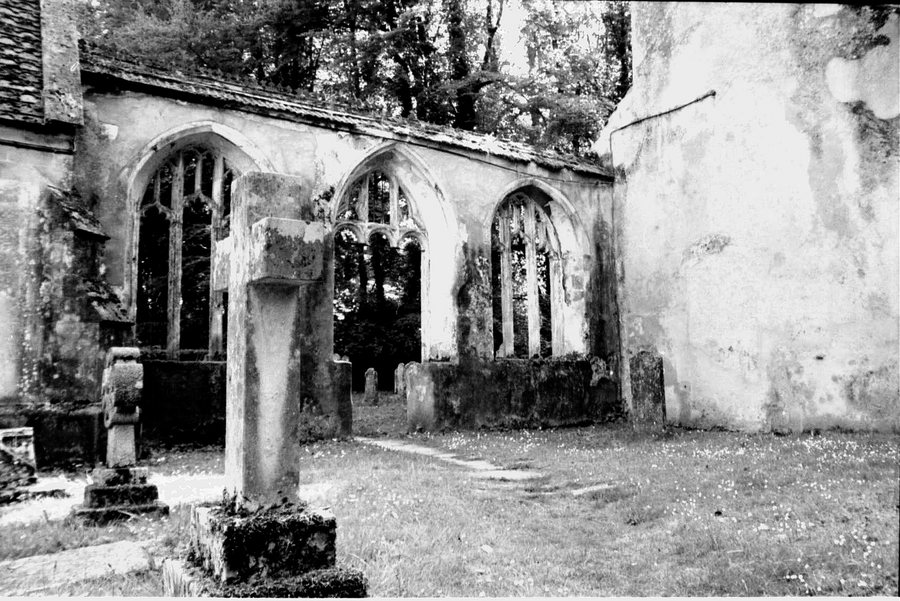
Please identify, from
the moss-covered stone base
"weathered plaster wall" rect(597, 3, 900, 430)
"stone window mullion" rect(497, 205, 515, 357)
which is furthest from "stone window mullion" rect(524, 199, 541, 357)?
the moss-covered stone base

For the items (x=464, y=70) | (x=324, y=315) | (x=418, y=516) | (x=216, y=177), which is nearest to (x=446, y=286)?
(x=324, y=315)

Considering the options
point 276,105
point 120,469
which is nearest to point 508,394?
point 276,105

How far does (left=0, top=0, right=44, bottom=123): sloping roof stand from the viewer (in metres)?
8.20

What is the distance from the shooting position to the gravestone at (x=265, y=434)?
306 cm

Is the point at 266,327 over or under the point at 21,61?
under

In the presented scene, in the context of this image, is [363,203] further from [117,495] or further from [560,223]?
[117,495]

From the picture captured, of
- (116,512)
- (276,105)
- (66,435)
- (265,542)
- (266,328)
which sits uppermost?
(276,105)

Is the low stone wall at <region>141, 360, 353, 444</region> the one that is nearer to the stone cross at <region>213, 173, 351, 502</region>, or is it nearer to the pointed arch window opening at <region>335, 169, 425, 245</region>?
the pointed arch window opening at <region>335, 169, 425, 245</region>

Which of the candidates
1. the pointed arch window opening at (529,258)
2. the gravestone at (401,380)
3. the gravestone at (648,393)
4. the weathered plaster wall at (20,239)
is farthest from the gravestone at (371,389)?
the weathered plaster wall at (20,239)

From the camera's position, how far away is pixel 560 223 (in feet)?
43.8

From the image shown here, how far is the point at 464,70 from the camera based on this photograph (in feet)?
73.7

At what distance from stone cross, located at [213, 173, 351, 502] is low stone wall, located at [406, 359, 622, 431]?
7.52 meters

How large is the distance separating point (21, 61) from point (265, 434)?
27.3ft

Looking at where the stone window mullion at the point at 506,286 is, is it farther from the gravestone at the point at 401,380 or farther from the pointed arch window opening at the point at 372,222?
the gravestone at the point at 401,380
